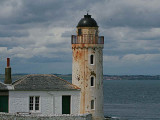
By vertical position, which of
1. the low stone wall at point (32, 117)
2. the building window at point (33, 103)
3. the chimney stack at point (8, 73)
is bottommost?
the low stone wall at point (32, 117)

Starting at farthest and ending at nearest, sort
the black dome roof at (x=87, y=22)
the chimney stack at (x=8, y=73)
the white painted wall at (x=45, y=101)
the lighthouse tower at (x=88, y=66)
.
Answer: the black dome roof at (x=87, y=22)
the lighthouse tower at (x=88, y=66)
the chimney stack at (x=8, y=73)
the white painted wall at (x=45, y=101)

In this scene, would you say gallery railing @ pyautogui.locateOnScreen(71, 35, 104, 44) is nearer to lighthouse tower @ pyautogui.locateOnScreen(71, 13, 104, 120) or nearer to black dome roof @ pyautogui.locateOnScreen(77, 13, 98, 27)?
lighthouse tower @ pyautogui.locateOnScreen(71, 13, 104, 120)

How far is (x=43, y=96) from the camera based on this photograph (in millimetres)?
47875

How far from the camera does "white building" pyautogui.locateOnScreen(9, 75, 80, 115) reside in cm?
4728

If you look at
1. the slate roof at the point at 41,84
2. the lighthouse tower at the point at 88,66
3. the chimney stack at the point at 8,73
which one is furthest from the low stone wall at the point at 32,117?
the lighthouse tower at the point at 88,66

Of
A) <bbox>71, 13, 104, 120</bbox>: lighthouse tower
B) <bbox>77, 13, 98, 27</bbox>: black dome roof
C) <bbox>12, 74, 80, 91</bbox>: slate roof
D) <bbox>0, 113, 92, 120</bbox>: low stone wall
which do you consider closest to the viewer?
<bbox>0, 113, 92, 120</bbox>: low stone wall

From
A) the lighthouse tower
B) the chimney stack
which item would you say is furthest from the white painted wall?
the chimney stack

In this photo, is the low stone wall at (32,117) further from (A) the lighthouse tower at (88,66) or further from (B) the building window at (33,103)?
(A) the lighthouse tower at (88,66)

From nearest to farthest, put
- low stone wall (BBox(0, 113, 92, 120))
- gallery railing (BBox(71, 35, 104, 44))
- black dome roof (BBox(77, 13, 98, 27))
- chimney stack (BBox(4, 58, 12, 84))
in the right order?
low stone wall (BBox(0, 113, 92, 120)) < chimney stack (BBox(4, 58, 12, 84)) < gallery railing (BBox(71, 35, 104, 44)) < black dome roof (BBox(77, 13, 98, 27))

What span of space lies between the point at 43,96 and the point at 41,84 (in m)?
1.24

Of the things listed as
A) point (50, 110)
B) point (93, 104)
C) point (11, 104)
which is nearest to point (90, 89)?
point (93, 104)

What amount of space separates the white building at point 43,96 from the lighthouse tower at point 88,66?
3.33 ft

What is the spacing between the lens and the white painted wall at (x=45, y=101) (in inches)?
1858

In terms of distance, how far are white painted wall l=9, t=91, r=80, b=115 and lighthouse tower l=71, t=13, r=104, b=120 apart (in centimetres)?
92
